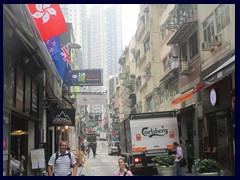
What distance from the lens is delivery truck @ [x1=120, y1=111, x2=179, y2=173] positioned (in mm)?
12844

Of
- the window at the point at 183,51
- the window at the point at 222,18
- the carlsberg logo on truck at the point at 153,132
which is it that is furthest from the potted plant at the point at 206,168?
the window at the point at 183,51

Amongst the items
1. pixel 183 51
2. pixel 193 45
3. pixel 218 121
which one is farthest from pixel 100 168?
pixel 183 51

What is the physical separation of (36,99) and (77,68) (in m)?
3.03

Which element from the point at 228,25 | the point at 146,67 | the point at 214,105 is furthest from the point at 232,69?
the point at 146,67

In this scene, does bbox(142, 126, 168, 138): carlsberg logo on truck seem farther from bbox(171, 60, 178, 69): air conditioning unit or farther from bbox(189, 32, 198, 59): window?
bbox(171, 60, 178, 69): air conditioning unit

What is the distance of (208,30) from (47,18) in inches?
352

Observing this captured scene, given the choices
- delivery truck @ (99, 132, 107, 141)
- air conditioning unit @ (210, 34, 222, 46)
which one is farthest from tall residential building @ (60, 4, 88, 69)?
delivery truck @ (99, 132, 107, 141)

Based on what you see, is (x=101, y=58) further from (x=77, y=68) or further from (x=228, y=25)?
(x=228, y=25)

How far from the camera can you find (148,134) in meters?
13.6

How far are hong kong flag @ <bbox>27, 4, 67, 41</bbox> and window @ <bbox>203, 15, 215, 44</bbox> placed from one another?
7147 mm

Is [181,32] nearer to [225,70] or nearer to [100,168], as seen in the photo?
[225,70]

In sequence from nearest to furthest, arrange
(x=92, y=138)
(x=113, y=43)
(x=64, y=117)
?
1. (x=113, y=43)
2. (x=64, y=117)
3. (x=92, y=138)

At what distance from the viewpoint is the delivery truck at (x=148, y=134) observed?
12.8 metres
